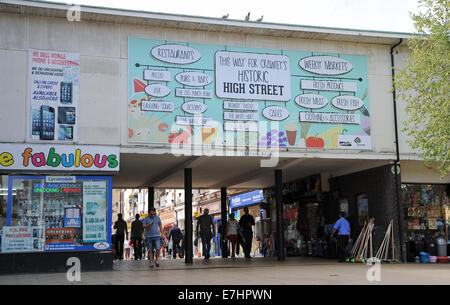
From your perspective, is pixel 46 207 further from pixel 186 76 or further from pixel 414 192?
pixel 414 192

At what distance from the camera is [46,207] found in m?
15.5

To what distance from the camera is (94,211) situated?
51.9ft

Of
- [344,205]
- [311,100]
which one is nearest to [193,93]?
[311,100]

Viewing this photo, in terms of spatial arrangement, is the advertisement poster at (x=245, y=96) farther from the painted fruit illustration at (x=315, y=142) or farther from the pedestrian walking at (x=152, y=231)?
the pedestrian walking at (x=152, y=231)

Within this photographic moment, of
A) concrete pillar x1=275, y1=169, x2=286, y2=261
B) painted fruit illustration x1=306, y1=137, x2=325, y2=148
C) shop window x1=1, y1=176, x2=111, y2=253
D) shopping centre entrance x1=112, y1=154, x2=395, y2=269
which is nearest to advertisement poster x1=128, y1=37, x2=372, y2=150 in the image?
painted fruit illustration x1=306, y1=137, x2=325, y2=148

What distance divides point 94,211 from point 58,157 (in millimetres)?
1799

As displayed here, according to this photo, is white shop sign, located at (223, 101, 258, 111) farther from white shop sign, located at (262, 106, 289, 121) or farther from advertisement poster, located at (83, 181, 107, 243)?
advertisement poster, located at (83, 181, 107, 243)

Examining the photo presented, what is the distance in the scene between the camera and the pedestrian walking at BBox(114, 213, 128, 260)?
22.5 m

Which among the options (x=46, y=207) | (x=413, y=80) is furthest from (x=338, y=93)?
(x=46, y=207)

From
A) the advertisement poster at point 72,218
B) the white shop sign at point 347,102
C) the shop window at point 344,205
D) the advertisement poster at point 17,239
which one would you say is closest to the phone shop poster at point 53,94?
the advertisement poster at point 72,218

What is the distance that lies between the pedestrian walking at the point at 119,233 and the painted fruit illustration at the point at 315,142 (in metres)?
8.52

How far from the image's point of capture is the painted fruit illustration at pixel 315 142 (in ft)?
58.6

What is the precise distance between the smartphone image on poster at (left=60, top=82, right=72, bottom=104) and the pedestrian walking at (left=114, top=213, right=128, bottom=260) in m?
7.38

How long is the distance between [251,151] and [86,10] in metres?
6.33
